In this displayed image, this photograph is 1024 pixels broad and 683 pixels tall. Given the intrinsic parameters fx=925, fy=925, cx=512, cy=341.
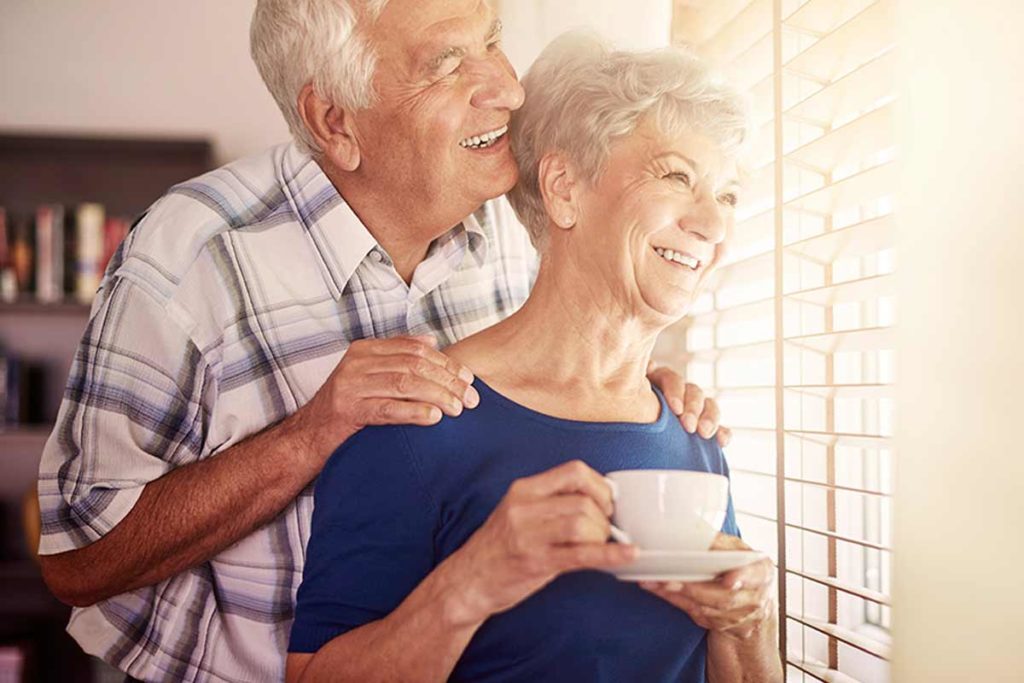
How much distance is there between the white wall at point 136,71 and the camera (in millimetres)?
1103

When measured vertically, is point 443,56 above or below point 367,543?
above


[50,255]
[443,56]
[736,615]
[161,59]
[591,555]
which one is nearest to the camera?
[591,555]

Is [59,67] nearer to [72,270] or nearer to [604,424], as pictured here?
[72,270]

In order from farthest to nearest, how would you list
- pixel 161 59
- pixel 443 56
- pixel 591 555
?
pixel 161 59 < pixel 443 56 < pixel 591 555

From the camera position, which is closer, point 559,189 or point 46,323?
point 559,189

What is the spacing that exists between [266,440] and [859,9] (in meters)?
0.60

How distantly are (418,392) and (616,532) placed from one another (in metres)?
0.21

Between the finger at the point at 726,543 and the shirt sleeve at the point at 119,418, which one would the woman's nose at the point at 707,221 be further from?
the shirt sleeve at the point at 119,418

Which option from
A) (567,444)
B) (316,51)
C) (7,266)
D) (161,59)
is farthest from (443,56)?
(7,266)

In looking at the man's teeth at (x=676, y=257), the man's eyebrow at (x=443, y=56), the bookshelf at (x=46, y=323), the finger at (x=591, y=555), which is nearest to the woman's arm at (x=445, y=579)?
the finger at (x=591, y=555)

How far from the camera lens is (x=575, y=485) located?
56 cm

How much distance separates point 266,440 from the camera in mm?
821

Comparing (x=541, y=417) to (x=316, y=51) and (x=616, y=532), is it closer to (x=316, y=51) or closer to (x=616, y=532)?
(x=616, y=532)

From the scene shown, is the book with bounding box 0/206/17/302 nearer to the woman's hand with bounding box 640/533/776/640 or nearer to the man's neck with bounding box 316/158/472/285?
the man's neck with bounding box 316/158/472/285
